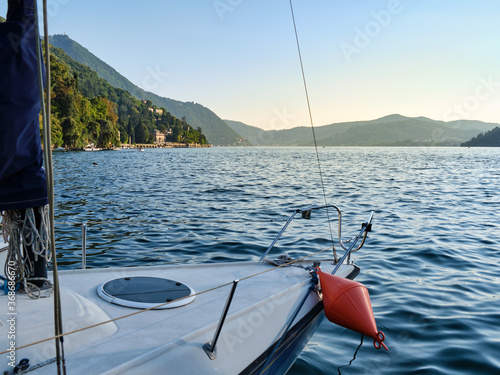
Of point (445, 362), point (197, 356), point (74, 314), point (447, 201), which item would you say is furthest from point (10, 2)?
point (447, 201)

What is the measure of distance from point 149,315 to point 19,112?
1.70m

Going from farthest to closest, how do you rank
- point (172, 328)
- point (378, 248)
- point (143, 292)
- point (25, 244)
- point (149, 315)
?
1. point (378, 248)
2. point (143, 292)
3. point (149, 315)
4. point (172, 328)
5. point (25, 244)

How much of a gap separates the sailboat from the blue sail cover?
0.02 m

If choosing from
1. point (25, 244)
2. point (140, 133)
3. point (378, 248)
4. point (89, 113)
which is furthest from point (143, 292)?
point (140, 133)

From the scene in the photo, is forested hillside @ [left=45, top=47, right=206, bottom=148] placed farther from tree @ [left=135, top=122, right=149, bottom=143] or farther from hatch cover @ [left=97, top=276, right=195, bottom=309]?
hatch cover @ [left=97, top=276, right=195, bottom=309]

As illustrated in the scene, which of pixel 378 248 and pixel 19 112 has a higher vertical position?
pixel 19 112

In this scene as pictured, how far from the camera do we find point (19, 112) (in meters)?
2.61

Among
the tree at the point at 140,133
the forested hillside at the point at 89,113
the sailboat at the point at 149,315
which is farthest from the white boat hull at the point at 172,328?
the tree at the point at 140,133

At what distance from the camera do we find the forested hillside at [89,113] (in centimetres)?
7519

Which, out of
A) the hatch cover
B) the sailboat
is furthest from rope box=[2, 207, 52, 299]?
the hatch cover

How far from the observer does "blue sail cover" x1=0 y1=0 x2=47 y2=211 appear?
256 cm

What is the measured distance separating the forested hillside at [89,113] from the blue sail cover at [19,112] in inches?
1544

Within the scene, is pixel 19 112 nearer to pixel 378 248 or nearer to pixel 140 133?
pixel 378 248

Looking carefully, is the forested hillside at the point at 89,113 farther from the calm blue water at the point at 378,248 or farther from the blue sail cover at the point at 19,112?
the blue sail cover at the point at 19,112
